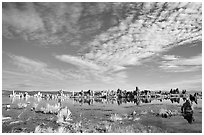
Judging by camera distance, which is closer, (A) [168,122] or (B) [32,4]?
(A) [168,122]

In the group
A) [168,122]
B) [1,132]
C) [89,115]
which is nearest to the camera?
[1,132]

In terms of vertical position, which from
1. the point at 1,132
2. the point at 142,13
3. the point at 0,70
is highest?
the point at 142,13

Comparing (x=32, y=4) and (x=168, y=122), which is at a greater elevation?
(x=32, y=4)

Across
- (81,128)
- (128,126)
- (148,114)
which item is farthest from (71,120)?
(148,114)

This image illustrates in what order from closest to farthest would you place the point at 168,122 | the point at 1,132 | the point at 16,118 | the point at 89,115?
the point at 1,132, the point at 168,122, the point at 16,118, the point at 89,115

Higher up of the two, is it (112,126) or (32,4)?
(32,4)

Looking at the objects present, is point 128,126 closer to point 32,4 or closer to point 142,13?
point 142,13

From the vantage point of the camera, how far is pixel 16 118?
7.61 metres

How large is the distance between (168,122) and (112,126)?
191 centimetres

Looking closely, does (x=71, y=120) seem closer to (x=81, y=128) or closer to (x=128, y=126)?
(x=81, y=128)

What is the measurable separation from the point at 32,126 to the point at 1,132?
0.89 meters

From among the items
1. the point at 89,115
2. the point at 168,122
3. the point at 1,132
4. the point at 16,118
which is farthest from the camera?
the point at 89,115

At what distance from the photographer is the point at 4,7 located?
26.5 feet

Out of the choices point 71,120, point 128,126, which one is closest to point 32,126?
point 71,120
